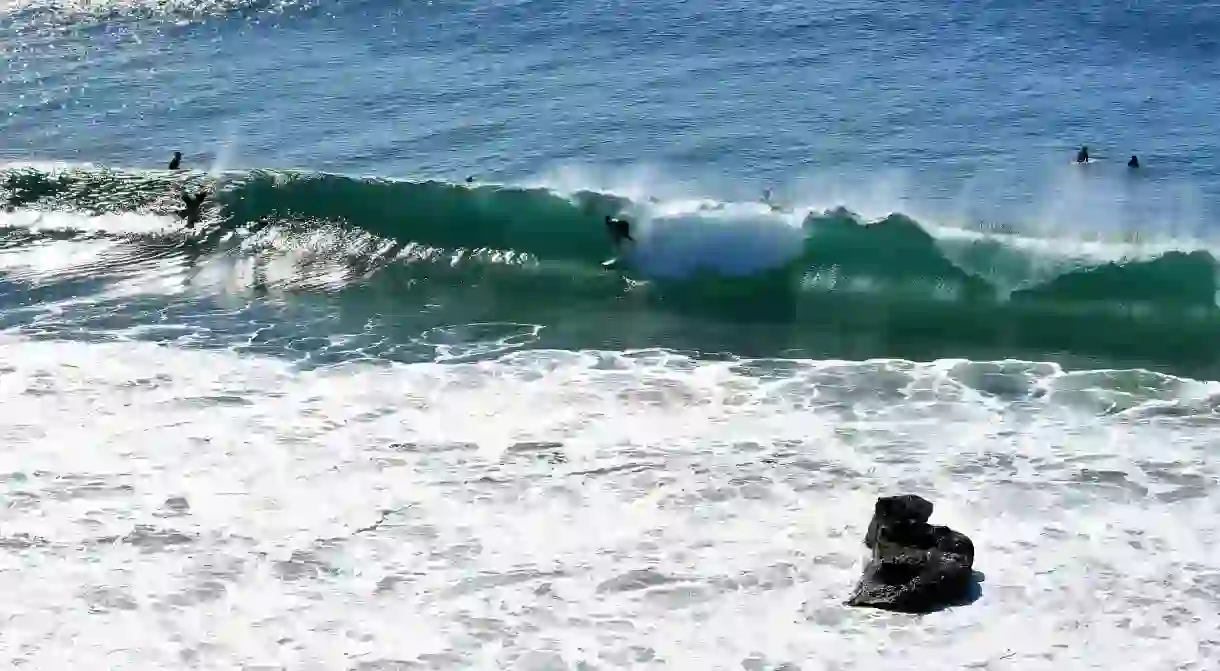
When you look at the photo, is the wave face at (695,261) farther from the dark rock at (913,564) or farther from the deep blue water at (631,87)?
the dark rock at (913,564)

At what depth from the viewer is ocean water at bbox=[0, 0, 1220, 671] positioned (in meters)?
14.0

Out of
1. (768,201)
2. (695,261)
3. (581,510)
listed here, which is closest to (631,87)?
(768,201)

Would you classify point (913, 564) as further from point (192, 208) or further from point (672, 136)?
point (192, 208)

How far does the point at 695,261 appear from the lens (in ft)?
74.1

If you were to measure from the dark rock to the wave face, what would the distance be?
5605 millimetres

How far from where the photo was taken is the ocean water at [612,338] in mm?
13992

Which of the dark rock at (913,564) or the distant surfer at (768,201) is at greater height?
the distant surfer at (768,201)

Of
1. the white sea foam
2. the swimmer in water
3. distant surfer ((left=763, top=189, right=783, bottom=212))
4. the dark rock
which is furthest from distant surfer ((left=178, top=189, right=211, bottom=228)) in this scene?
the dark rock

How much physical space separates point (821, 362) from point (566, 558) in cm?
572

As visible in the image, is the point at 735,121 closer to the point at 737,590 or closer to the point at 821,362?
the point at 821,362

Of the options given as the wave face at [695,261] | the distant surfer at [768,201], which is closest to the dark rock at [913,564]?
the wave face at [695,261]

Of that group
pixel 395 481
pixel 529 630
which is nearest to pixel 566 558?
pixel 529 630

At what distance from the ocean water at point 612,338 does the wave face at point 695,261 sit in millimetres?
73

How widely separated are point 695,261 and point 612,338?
2711 millimetres
